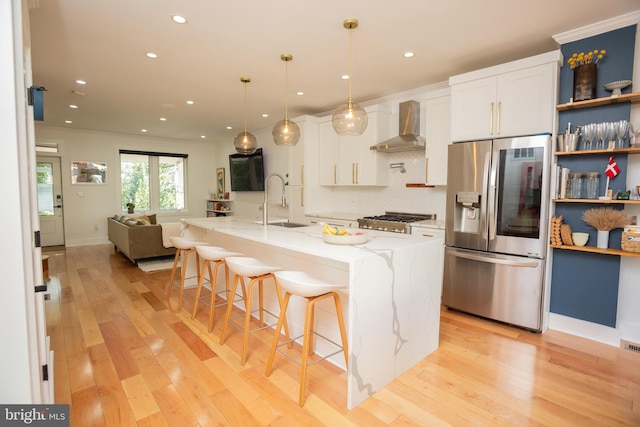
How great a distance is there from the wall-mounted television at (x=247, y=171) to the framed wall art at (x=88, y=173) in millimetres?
A: 2875

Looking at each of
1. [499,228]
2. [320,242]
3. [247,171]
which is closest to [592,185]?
[499,228]

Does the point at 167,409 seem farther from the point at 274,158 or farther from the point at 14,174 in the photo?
the point at 274,158

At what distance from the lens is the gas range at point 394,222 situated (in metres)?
3.89

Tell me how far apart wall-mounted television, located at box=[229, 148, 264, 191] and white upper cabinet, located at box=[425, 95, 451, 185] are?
4.22 meters

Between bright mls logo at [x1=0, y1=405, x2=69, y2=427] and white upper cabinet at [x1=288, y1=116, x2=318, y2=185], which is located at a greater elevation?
white upper cabinet at [x1=288, y1=116, x2=318, y2=185]

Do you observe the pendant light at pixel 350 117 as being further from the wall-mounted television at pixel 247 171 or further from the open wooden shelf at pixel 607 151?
the wall-mounted television at pixel 247 171

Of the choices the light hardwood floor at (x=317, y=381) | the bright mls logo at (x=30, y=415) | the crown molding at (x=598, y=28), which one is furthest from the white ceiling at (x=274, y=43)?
the light hardwood floor at (x=317, y=381)

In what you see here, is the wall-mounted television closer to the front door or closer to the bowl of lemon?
the front door

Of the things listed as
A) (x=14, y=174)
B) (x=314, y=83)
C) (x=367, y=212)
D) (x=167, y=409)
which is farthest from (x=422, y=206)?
(x=14, y=174)

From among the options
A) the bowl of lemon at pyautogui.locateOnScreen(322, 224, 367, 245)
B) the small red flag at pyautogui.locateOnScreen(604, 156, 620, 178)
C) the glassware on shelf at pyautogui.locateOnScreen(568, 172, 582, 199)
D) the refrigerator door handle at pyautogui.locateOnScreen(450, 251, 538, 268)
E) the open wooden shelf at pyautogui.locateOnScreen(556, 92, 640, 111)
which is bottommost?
the refrigerator door handle at pyautogui.locateOnScreen(450, 251, 538, 268)

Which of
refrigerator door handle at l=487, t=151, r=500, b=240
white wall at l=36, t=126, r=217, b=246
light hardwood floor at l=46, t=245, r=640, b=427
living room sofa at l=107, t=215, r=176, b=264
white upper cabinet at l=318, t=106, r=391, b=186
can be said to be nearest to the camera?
light hardwood floor at l=46, t=245, r=640, b=427

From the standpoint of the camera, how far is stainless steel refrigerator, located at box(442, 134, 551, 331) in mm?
2922

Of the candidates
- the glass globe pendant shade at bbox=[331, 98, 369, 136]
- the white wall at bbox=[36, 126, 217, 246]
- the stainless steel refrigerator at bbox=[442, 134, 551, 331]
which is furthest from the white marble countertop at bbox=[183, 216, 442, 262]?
the white wall at bbox=[36, 126, 217, 246]

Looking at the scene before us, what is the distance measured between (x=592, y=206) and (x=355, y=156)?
116 inches
